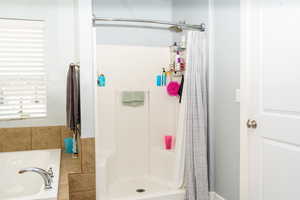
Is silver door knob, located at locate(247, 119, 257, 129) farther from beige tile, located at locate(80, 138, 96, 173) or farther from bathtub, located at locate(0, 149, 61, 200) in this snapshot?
bathtub, located at locate(0, 149, 61, 200)

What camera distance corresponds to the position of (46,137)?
2.85 metres

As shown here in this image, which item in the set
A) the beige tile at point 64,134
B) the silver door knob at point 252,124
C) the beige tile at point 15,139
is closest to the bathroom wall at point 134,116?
the beige tile at point 64,134

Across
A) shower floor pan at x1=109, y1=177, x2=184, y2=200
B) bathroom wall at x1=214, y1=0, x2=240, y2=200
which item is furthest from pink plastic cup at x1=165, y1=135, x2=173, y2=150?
bathroom wall at x1=214, y1=0, x2=240, y2=200

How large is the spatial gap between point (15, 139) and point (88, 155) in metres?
1.03

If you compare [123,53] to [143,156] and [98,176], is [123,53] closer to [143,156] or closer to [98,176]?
[143,156]

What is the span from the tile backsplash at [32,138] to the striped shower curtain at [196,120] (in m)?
1.36

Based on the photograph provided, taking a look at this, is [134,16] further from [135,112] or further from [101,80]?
[135,112]

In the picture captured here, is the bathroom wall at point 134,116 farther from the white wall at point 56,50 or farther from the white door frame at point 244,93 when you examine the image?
the white door frame at point 244,93

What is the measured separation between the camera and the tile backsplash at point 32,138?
2.73m

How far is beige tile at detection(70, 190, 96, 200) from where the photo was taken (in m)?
2.23

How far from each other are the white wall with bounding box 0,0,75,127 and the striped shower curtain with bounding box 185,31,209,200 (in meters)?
1.37

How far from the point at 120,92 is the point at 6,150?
1.37m

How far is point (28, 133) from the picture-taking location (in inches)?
110

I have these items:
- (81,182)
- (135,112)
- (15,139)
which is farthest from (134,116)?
(15,139)
